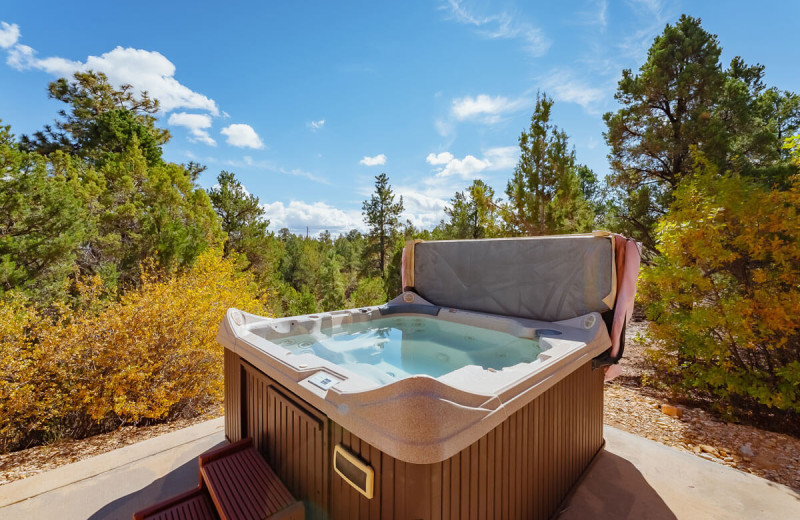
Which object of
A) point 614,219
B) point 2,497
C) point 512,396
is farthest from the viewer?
point 614,219

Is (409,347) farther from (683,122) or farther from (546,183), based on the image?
(683,122)

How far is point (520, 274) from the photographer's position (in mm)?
3055

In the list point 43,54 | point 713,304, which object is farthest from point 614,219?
point 43,54

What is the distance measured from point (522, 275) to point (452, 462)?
227 cm

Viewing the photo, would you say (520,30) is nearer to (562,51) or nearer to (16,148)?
(562,51)

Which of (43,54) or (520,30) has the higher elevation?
(43,54)

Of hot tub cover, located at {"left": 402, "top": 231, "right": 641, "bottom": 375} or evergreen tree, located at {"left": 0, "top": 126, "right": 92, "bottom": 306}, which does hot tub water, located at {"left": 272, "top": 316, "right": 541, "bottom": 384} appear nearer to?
hot tub cover, located at {"left": 402, "top": 231, "right": 641, "bottom": 375}

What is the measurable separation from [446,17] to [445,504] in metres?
4.70

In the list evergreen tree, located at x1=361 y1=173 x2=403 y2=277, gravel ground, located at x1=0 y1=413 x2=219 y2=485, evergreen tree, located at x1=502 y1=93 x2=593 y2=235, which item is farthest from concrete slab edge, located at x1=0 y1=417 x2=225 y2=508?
evergreen tree, located at x1=361 y1=173 x2=403 y2=277

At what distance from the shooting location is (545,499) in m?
1.70

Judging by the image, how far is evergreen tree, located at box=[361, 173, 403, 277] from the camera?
1532 cm

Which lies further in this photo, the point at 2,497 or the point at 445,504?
the point at 2,497

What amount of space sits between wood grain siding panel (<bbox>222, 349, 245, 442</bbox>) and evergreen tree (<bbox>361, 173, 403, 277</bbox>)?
13023 mm

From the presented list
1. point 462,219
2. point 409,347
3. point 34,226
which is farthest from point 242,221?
point 409,347
